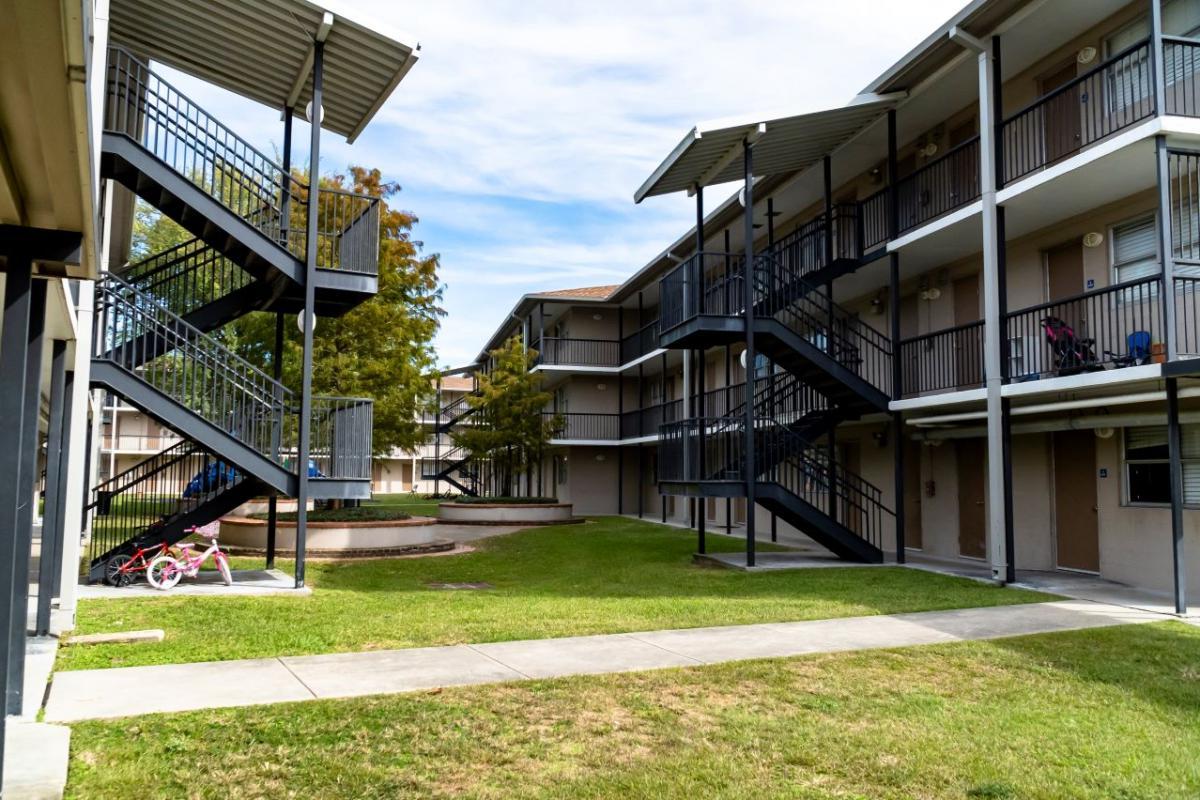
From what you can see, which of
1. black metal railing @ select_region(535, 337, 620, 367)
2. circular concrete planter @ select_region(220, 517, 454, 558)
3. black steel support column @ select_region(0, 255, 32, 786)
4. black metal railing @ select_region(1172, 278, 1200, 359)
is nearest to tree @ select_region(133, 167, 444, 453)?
circular concrete planter @ select_region(220, 517, 454, 558)

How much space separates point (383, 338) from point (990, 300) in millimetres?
13555

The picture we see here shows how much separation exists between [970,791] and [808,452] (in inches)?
529

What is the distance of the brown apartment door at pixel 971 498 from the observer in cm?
1522

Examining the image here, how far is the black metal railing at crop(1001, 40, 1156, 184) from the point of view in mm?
12195

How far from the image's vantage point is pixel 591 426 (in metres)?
32.2

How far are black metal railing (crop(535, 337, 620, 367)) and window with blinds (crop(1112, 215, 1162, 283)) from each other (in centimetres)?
2077

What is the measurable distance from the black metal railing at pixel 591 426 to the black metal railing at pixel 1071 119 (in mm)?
19643

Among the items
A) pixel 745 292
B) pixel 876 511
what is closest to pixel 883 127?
pixel 745 292

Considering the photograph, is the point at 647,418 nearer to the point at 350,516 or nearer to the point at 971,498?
the point at 350,516

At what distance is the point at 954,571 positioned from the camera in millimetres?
13469

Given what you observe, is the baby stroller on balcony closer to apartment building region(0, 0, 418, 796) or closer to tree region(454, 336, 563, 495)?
apartment building region(0, 0, 418, 796)

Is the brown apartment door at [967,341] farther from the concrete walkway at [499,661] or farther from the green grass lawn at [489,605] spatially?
the concrete walkway at [499,661]

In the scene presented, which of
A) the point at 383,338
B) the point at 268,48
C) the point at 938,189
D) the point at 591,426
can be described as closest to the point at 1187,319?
the point at 938,189

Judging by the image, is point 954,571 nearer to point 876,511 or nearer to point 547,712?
point 876,511
